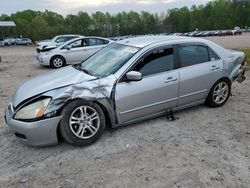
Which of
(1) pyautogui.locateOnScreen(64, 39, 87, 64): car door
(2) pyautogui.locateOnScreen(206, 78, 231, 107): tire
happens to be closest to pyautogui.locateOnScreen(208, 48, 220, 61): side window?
(2) pyautogui.locateOnScreen(206, 78, 231, 107): tire

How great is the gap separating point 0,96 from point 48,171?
442cm

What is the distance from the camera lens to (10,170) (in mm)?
3619

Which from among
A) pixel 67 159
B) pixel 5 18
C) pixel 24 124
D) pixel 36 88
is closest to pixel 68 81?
pixel 36 88

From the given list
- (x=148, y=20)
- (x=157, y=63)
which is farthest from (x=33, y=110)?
(x=148, y=20)

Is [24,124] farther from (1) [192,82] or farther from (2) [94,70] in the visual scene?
(1) [192,82]

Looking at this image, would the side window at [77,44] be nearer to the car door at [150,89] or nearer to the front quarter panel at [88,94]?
the car door at [150,89]

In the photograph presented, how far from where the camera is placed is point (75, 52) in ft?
42.0

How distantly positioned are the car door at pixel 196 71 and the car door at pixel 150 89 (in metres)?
0.18

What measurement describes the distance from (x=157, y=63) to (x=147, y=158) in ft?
5.49

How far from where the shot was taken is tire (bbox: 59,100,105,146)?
3943 millimetres

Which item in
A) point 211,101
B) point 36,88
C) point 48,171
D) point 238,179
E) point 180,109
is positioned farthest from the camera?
point 211,101

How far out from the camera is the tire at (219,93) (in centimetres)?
540

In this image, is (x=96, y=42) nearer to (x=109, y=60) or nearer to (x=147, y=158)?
(x=109, y=60)

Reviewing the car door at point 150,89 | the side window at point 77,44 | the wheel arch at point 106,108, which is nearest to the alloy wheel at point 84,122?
the wheel arch at point 106,108
